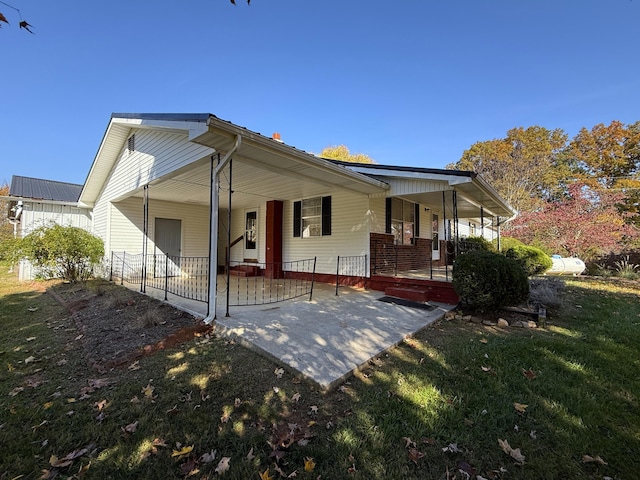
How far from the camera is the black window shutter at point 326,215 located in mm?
9422

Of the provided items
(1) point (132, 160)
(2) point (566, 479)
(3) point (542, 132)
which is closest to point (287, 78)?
(1) point (132, 160)

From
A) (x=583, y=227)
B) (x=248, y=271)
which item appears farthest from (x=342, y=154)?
(x=248, y=271)

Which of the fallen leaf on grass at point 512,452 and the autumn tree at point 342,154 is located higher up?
the autumn tree at point 342,154

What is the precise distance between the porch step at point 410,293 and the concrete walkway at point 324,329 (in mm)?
319

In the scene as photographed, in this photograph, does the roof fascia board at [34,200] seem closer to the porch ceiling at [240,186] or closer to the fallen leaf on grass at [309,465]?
the porch ceiling at [240,186]

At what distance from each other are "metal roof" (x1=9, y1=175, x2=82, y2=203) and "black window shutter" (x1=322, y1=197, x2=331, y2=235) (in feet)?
35.9

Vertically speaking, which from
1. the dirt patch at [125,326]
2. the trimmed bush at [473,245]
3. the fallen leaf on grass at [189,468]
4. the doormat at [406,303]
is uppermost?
the trimmed bush at [473,245]

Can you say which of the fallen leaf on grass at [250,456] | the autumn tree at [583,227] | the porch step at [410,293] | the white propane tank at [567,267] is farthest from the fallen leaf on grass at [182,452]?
the autumn tree at [583,227]

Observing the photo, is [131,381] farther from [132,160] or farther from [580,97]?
[580,97]

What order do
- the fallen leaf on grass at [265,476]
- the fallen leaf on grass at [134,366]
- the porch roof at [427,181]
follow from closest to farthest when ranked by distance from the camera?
the fallen leaf on grass at [265,476] → the fallen leaf on grass at [134,366] → the porch roof at [427,181]

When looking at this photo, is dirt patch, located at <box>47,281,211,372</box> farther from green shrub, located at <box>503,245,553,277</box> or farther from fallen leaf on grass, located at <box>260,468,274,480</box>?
green shrub, located at <box>503,245,553,277</box>

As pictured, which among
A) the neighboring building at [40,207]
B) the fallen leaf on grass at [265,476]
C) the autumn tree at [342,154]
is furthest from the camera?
the autumn tree at [342,154]

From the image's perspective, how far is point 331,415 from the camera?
2.63 meters

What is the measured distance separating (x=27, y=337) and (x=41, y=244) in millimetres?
6039
